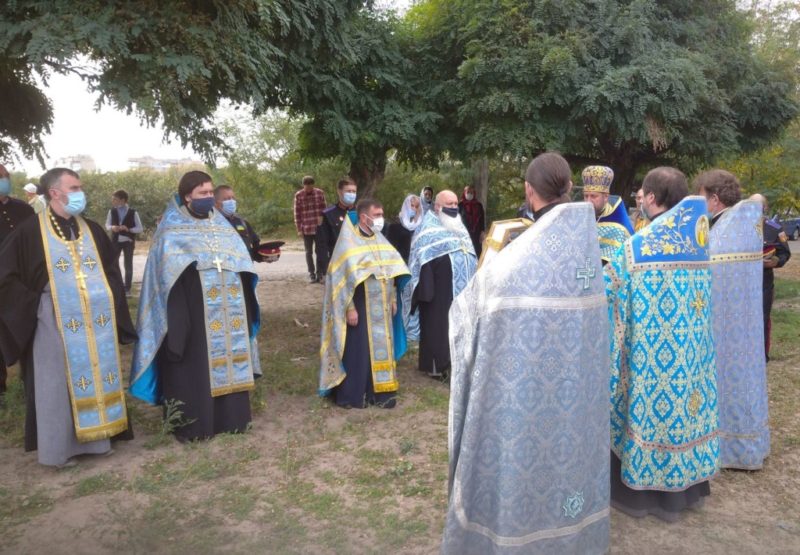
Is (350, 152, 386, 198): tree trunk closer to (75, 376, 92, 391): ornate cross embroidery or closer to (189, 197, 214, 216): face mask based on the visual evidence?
(189, 197, 214, 216): face mask

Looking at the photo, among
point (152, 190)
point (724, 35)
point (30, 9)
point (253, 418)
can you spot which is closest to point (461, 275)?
point (253, 418)

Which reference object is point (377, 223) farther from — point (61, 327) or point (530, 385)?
point (530, 385)

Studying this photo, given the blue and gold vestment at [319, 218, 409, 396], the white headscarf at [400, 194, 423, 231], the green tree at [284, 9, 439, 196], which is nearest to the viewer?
the blue and gold vestment at [319, 218, 409, 396]

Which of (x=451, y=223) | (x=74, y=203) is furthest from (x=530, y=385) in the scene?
(x=451, y=223)

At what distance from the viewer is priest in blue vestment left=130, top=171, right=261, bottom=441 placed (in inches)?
205

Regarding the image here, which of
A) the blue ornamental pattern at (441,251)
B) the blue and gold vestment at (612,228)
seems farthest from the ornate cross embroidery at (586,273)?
the blue ornamental pattern at (441,251)

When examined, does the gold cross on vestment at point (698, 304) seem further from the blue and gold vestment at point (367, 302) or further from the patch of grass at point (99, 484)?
the patch of grass at point (99, 484)

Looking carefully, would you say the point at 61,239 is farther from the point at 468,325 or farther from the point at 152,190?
the point at 152,190

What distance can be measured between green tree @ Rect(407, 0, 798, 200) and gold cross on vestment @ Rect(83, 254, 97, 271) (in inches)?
234

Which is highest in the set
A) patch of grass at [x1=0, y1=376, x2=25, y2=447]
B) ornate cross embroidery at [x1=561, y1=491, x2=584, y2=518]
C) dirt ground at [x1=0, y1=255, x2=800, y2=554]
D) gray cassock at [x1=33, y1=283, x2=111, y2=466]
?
gray cassock at [x1=33, y1=283, x2=111, y2=466]

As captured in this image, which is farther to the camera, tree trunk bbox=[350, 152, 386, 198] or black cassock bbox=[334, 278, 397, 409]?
tree trunk bbox=[350, 152, 386, 198]

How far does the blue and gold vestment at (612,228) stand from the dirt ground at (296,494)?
1947 mm

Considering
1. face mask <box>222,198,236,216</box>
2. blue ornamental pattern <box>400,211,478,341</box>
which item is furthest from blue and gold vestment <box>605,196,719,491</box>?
face mask <box>222,198,236,216</box>

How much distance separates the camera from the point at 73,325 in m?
Answer: 4.89
